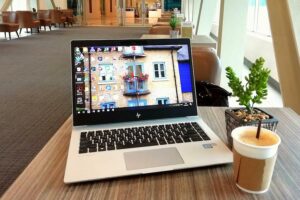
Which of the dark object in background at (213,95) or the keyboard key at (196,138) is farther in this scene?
the dark object in background at (213,95)

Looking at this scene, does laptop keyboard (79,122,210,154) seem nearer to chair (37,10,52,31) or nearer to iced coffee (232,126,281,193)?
iced coffee (232,126,281,193)

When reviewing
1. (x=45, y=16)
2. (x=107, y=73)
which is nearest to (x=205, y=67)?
(x=107, y=73)

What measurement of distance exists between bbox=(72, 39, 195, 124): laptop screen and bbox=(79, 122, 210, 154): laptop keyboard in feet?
0.24

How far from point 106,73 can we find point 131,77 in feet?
0.30

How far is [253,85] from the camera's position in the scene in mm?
855

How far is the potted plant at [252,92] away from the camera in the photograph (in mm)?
841

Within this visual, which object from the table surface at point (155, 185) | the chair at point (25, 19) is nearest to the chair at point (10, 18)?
the chair at point (25, 19)

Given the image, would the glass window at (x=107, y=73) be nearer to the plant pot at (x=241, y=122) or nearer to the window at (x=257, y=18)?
the plant pot at (x=241, y=122)

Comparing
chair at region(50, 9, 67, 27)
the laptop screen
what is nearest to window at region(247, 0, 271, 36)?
the laptop screen

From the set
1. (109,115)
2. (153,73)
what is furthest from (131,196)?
(153,73)

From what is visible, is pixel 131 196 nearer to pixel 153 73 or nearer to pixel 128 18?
pixel 153 73

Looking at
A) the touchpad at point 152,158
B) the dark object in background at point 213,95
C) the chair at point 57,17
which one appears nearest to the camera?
the touchpad at point 152,158

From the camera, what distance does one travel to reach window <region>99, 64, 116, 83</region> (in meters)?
1.07

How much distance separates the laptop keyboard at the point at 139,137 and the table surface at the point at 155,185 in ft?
0.33
